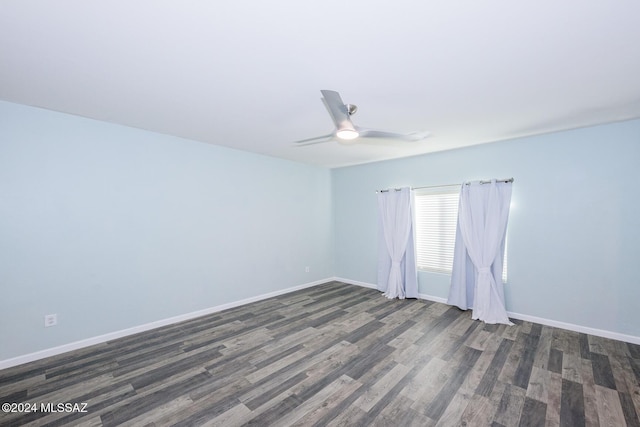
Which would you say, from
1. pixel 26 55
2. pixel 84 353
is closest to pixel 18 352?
pixel 84 353

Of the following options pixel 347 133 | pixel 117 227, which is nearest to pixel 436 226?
pixel 347 133

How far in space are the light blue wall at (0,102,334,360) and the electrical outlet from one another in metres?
0.03

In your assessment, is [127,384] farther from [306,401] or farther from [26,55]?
[26,55]

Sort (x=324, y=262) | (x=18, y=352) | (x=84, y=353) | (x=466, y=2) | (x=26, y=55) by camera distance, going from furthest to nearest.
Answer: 1. (x=324, y=262)
2. (x=84, y=353)
3. (x=18, y=352)
4. (x=26, y=55)
5. (x=466, y=2)

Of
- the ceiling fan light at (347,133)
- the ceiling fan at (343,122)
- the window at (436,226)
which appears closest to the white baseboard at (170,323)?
the window at (436,226)

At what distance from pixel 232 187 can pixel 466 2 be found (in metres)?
3.74

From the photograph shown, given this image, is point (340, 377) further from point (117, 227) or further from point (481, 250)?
point (117, 227)

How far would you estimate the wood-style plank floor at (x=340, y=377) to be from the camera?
6.48 feet

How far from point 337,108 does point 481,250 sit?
10.7ft

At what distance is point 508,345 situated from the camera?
3012 millimetres

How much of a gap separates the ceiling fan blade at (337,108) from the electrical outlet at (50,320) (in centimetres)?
357

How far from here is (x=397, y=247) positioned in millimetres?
4859

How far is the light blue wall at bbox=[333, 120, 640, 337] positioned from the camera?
3061mm

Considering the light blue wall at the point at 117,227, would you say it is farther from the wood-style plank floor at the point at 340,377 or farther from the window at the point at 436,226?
the window at the point at 436,226
